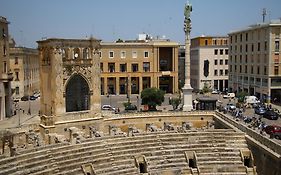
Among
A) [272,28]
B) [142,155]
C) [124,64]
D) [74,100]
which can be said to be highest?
[272,28]

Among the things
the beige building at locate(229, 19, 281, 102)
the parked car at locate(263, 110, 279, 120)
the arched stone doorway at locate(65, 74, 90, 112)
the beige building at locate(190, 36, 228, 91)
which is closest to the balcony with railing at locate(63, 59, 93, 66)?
the arched stone doorway at locate(65, 74, 90, 112)

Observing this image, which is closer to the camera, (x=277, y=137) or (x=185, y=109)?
(x=277, y=137)

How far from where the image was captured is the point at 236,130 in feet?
96.1

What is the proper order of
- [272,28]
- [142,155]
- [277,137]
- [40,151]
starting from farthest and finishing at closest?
1. [272,28]
2. [277,137]
3. [142,155]
4. [40,151]

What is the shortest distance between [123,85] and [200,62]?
58.8 feet

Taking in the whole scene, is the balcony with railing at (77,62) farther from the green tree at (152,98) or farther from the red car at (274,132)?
the red car at (274,132)

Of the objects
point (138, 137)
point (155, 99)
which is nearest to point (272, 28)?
point (155, 99)

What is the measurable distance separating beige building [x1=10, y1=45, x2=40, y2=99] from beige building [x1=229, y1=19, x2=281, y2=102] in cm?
3628

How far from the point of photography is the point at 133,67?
70625 mm

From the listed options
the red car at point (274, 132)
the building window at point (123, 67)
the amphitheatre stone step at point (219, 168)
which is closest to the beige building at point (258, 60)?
the building window at point (123, 67)

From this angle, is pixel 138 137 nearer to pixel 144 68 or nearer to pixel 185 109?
pixel 185 109

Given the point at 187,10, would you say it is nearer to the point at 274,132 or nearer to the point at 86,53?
the point at 86,53

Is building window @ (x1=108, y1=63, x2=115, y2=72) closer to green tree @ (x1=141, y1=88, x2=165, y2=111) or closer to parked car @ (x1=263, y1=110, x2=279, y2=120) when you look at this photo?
green tree @ (x1=141, y1=88, x2=165, y2=111)

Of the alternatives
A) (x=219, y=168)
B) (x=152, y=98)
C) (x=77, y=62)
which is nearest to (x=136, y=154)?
(x=219, y=168)
